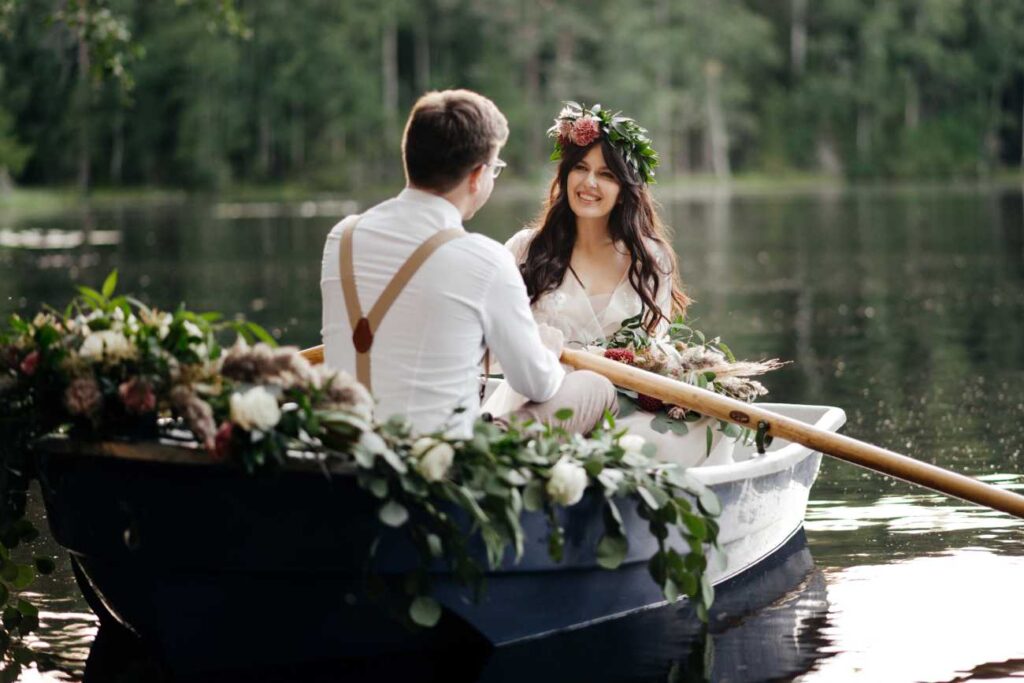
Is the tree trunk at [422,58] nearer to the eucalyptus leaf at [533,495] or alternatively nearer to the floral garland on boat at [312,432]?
the floral garland on boat at [312,432]

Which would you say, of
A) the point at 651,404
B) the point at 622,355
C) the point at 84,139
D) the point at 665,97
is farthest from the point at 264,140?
the point at 651,404

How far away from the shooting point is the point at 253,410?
4.70 meters

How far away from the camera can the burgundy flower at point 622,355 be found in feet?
21.7

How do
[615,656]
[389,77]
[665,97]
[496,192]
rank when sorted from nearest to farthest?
[615,656] → [496,192] → [389,77] → [665,97]

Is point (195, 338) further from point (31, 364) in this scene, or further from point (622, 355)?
point (622, 355)

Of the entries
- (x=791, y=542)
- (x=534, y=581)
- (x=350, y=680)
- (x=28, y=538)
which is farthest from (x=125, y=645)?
(x=791, y=542)

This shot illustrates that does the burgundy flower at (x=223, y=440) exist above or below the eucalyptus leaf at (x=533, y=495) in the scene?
above

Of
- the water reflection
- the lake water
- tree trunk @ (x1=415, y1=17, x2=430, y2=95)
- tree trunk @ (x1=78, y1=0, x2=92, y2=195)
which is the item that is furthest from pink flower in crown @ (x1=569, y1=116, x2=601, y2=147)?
tree trunk @ (x1=415, y1=17, x2=430, y2=95)

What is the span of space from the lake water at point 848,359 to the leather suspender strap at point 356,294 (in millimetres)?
964

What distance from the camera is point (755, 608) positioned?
637 centimetres

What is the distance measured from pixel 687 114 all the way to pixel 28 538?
62721 mm

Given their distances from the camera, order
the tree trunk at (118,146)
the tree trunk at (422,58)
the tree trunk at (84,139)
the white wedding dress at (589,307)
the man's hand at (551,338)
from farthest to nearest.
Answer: the tree trunk at (422,58) < the tree trunk at (118,146) < the tree trunk at (84,139) < the white wedding dress at (589,307) < the man's hand at (551,338)

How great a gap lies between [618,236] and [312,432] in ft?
9.69

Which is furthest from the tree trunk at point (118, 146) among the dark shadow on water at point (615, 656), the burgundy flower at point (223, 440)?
the burgundy flower at point (223, 440)
